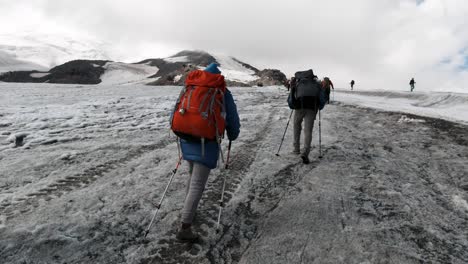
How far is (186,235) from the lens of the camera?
4777mm

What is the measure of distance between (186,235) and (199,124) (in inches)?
58.2

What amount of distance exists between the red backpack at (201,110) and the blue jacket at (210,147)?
0.10 meters

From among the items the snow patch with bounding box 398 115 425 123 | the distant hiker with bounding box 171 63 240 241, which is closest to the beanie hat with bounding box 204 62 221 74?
the distant hiker with bounding box 171 63 240 241

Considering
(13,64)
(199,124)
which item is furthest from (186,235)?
(13,64)

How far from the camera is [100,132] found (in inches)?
441

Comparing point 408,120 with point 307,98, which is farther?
point 408,120

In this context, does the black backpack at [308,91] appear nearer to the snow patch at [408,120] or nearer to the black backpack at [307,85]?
the black backpack at [307,85]

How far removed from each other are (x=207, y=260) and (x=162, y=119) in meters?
9.61

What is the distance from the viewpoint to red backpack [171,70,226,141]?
180 inches

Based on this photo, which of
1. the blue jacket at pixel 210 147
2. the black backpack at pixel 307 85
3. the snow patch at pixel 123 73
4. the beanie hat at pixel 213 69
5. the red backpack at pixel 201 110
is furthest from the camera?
the snow patch at pixel 123 73

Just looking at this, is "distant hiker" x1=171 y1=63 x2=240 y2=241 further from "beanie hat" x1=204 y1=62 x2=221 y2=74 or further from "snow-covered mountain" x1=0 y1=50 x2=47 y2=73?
"snow-covered mountain" x1=0 y1=50 x2=47 y2=73

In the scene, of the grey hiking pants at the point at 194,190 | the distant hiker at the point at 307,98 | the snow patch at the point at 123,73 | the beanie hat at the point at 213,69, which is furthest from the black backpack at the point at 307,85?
the snow patch at the point at 123,73

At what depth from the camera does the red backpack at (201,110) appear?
4.57 m

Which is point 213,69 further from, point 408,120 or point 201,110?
point 408,120
